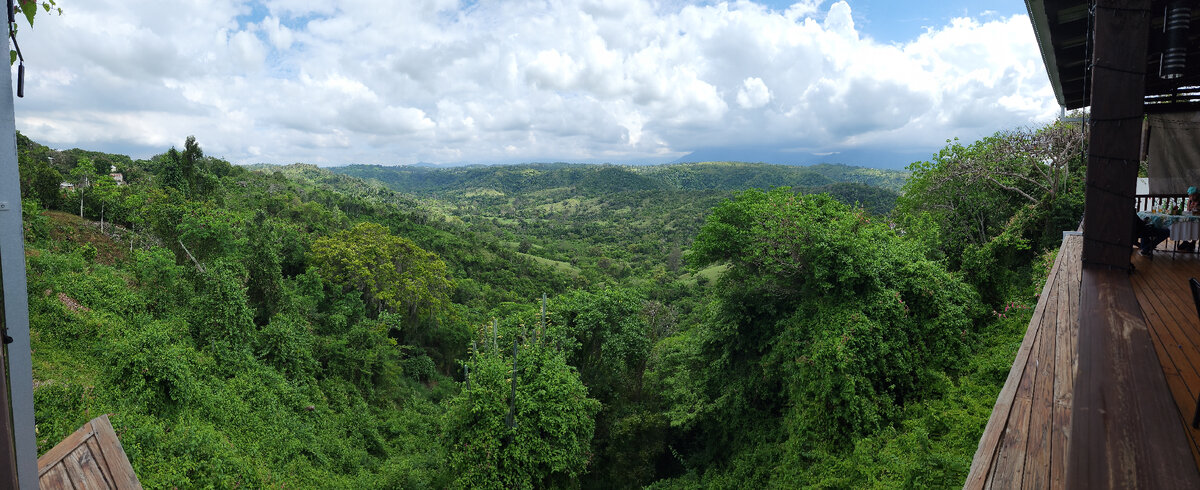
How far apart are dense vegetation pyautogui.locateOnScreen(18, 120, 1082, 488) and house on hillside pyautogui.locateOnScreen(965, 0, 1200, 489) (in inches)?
135

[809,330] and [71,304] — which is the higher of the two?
[71,304]

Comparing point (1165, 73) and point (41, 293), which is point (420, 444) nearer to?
point (41, 293)

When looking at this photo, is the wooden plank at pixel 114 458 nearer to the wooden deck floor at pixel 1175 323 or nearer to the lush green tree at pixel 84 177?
the wooden deck floor at pixel 1175 323

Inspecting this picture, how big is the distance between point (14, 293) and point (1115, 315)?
15.7 feet

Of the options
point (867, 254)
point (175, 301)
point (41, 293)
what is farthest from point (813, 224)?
point (175, 301)

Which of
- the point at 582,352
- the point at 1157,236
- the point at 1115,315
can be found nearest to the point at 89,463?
the point at 1115,315

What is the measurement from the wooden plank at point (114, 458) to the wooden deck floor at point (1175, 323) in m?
5.03

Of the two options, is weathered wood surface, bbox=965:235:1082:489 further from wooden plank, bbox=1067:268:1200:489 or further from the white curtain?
the white curtain

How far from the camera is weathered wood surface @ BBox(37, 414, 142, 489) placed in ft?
8.82

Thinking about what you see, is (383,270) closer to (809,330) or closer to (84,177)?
(84,177)

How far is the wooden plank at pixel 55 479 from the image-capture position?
2.62 metres

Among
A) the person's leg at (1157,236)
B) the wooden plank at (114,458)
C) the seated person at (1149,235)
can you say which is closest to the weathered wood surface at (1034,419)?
the seated person at (1149,235)

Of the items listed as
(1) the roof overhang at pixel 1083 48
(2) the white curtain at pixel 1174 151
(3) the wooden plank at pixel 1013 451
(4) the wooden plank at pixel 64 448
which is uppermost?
(1) the roof overhang at pixel 1083 48

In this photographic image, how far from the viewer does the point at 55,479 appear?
268 centimetres
